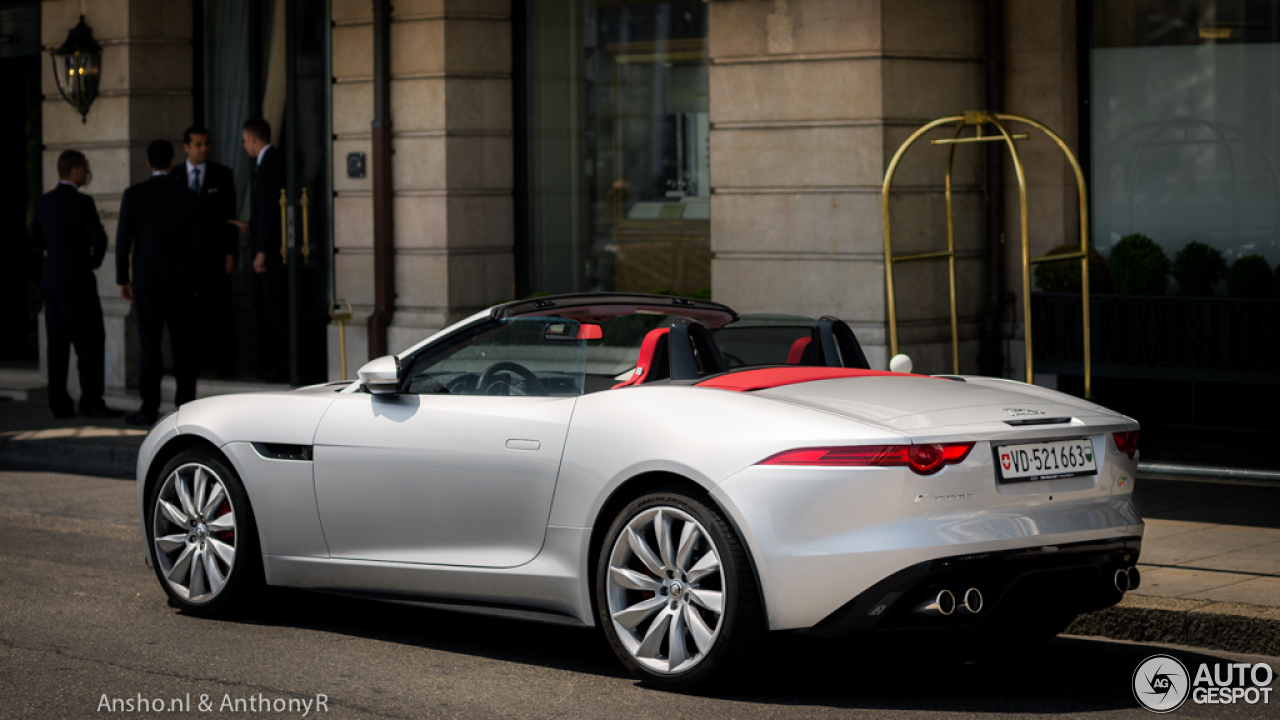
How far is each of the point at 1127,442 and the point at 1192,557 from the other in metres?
2.05

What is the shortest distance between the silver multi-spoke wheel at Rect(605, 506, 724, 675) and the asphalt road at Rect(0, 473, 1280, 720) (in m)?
0.16

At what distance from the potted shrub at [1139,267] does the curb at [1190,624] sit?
494cm

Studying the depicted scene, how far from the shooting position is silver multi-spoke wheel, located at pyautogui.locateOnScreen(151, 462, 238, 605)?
6.60m

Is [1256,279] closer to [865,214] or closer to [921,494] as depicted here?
[865,214]

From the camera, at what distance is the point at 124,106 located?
15406 mm

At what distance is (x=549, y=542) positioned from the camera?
5.67 metres

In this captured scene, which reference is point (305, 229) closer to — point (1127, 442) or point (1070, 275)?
point (1070, 275)

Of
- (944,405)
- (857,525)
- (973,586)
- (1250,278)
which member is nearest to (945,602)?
(973,586)

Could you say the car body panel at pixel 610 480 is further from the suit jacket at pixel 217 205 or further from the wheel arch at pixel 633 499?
the suit jacket at pixel 217 205

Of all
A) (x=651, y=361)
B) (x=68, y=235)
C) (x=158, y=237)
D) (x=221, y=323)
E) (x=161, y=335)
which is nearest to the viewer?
(x=651, y=361)

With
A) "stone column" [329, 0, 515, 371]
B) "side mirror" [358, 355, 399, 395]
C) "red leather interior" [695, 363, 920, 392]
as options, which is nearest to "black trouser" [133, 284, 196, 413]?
"stone column" [329, 0, 515, 371]

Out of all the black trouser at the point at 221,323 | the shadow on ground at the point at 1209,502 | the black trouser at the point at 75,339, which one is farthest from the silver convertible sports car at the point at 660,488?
the black trouser at the point at 221,323

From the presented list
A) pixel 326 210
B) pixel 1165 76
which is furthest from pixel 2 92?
pixel 1165 76

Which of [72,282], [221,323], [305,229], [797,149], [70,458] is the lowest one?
[70,458]
